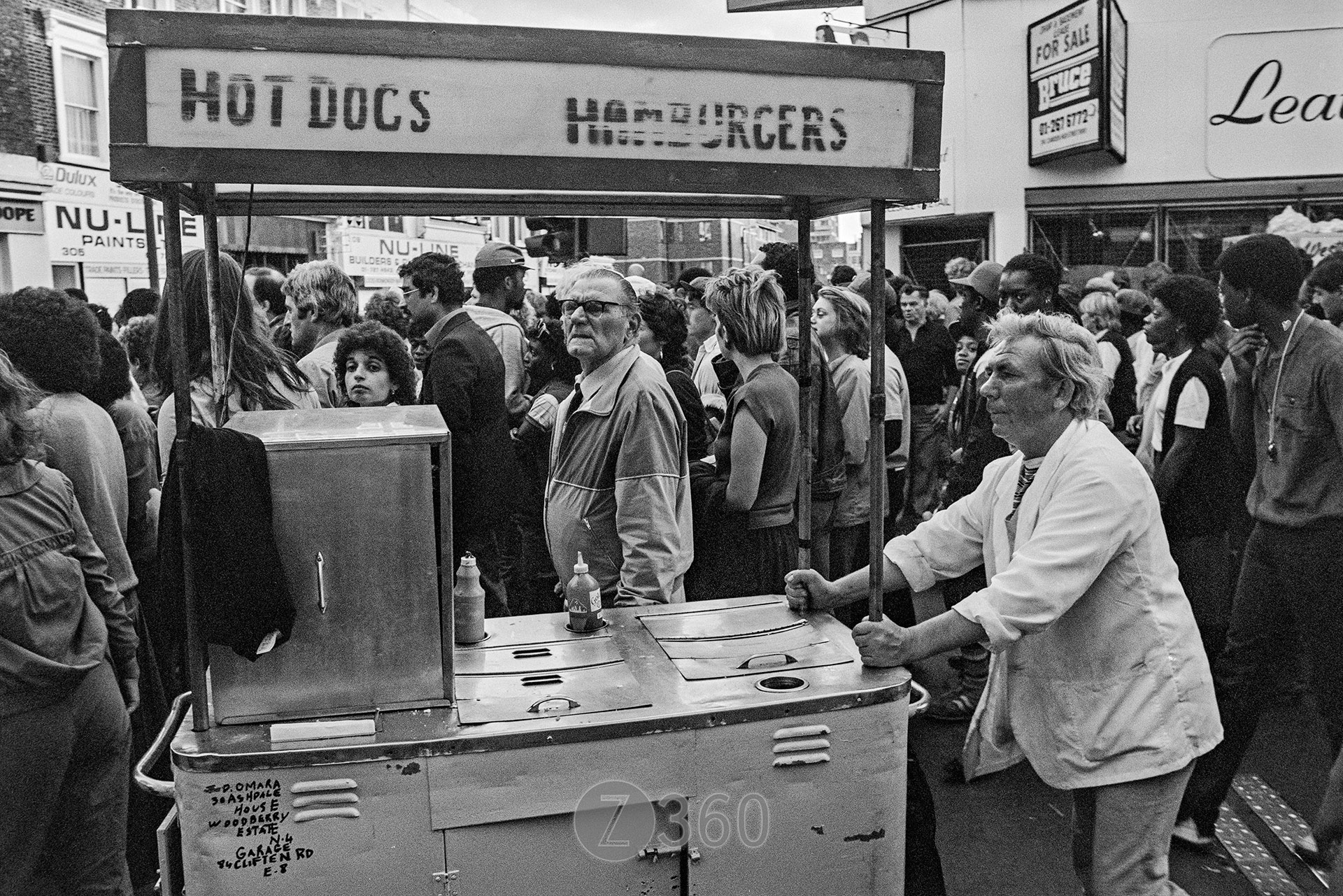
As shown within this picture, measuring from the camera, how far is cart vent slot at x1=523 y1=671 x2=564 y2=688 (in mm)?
3197

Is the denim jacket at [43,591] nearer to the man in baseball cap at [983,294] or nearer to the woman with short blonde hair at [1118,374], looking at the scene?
the woman with short blonde hair at [1118,374]

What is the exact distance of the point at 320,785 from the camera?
107 inches

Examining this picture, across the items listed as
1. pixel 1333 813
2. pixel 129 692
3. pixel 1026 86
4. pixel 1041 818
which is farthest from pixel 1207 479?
pixel 1026 86

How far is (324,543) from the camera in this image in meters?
2.82

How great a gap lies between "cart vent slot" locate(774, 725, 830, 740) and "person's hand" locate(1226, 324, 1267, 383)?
285 centimetres

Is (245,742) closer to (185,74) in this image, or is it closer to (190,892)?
(190,892)

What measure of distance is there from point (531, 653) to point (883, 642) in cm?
110

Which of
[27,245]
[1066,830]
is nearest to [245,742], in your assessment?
[1066,830]

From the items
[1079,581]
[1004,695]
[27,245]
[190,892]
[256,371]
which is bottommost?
[190,892]

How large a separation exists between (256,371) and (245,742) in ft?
4.94

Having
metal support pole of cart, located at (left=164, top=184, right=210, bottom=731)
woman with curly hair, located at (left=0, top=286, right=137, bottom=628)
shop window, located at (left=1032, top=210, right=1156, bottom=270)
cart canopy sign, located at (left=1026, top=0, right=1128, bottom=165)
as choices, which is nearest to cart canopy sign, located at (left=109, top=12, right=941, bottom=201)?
metal support pole of cart, located at (left=164, top=184, right=210, bottom=731)

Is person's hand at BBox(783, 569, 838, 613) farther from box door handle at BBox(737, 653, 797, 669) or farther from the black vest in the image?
the black vest

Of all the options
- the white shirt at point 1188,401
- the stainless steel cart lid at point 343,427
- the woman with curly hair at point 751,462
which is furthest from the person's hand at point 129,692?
the white shirt at point 1188,401

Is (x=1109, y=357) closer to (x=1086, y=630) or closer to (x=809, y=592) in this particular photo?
(x=809, y=592)
